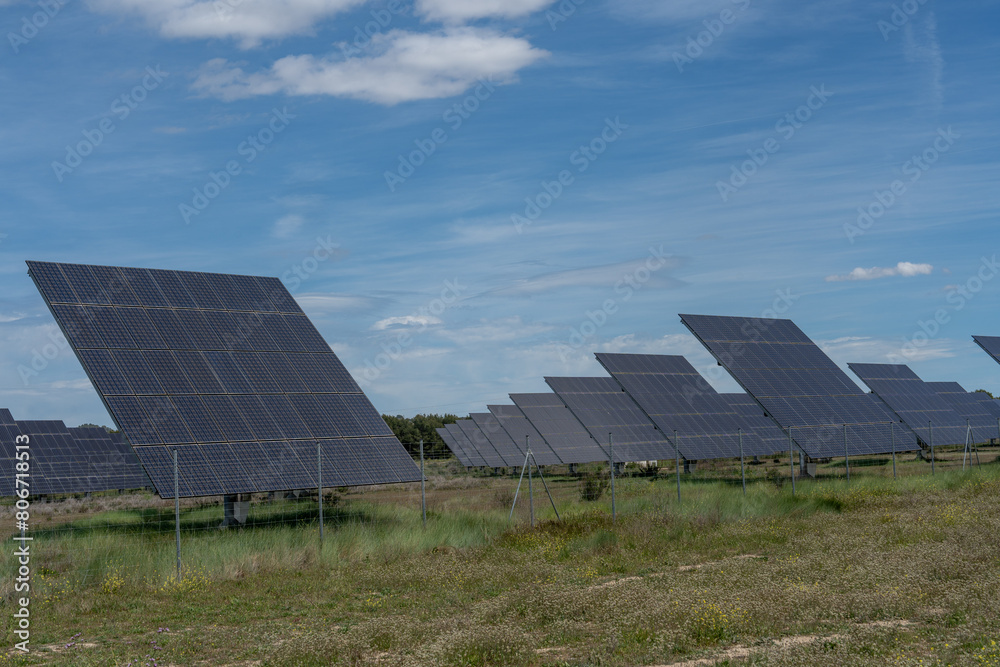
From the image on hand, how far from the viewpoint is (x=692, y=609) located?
1196cm

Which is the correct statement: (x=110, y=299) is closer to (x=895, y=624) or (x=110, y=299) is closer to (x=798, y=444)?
(x=895, y=624)

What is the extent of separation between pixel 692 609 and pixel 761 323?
→ 31583 mm

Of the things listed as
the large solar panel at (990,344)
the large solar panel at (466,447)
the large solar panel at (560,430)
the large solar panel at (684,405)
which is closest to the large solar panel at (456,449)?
the large solar panel at (466,447)

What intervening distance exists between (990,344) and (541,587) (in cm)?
4262

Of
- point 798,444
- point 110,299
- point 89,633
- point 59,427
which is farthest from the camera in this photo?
point 59,427

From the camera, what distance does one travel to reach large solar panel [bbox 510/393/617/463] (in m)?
44.9

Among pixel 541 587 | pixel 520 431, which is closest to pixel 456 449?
pixel 520 431

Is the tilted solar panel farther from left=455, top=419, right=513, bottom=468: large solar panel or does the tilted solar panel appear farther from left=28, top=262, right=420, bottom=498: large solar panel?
left=28, top=262, right=420, bottom=498: large solar panel

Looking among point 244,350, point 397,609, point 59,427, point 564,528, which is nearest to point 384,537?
point 564,528

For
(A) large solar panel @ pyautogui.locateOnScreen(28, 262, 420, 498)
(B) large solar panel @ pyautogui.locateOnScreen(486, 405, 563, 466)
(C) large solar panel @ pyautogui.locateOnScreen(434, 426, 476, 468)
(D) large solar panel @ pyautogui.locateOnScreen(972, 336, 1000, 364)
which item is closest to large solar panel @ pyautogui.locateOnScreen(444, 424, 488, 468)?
(C) large solar panel @ pyautogui.locateOnScreen(434, 426, 476, 468)

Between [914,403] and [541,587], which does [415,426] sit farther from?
[541,587]

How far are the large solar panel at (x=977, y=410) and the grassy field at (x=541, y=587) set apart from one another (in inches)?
921

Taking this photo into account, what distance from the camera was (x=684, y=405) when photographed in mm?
38406

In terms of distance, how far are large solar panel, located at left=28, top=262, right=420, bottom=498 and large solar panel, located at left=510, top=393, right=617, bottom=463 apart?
2152cm
